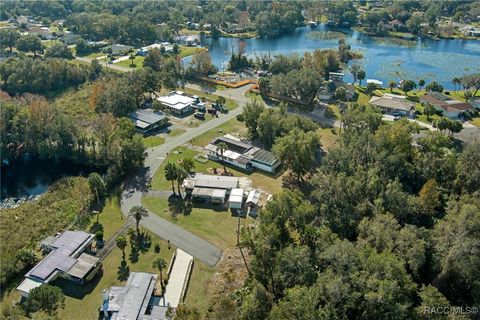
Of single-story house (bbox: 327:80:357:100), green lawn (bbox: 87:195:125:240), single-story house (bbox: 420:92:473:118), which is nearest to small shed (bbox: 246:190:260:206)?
green lawn (bbox: 87:195:125:240)

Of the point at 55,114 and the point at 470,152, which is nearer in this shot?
the point at 470,152

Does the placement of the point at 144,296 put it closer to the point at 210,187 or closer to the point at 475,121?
the point at 210,187

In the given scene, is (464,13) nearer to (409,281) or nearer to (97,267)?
(409,281)

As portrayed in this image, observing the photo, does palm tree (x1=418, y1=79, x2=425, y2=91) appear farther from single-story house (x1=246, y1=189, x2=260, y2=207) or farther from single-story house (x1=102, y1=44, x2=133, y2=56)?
single-story house (x1=102, y1=44, x2=133, y2=56)

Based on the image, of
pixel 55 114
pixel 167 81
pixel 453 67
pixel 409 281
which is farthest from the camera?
pixel 453 67

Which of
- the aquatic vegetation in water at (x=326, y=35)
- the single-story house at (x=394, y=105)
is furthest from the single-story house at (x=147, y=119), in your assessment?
the aquatic vegetation in water at (x=326, y=35)

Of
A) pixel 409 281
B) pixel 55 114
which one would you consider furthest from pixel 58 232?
pixel 409 281

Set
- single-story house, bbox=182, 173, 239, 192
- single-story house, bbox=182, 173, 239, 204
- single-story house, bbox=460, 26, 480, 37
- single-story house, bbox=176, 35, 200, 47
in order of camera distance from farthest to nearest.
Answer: single-story house, bbox=460, 26, 480, 37
single-story house, bbox=176, 35, 200, 47
single-story house, bbox=182, 173, 239, 192
single-story house, bbox=182, 173, 239, 204
